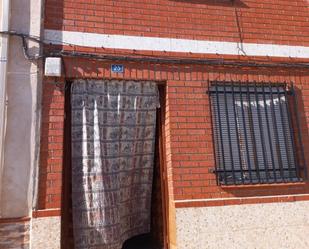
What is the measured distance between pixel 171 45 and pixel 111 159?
1.69 m

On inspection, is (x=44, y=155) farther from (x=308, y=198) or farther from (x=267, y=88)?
(x=308, y=198)

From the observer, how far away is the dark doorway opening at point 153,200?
4004 millimetres

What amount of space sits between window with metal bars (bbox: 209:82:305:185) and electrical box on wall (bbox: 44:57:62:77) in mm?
1939

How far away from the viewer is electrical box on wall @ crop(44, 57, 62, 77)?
12.8ft

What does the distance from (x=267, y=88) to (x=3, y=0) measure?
3.55 meters

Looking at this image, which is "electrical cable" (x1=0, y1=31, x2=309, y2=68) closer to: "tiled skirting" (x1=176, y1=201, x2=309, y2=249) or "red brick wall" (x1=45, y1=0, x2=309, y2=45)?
"red brick wall" (x1=45, y1=0, x2=309, y2=45)

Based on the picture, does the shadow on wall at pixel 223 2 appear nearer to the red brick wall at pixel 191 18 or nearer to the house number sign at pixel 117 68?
the red brick wall at pixel 191 18

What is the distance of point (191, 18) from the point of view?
15.2 ft

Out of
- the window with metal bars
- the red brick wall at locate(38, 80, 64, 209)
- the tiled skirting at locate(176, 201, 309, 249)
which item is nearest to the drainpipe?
the red brick wall at locate(38, 80, 64, 209)

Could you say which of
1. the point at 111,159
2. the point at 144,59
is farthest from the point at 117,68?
the point at 111,159

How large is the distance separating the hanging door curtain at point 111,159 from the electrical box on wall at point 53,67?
0.97 ft

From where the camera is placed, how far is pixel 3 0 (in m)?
3.96

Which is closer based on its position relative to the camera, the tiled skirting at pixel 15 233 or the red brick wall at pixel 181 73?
the tiled skirting at pixel 15 233

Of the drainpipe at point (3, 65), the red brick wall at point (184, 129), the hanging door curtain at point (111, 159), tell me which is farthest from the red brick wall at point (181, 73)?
the drainpipe at point (3, 65)
